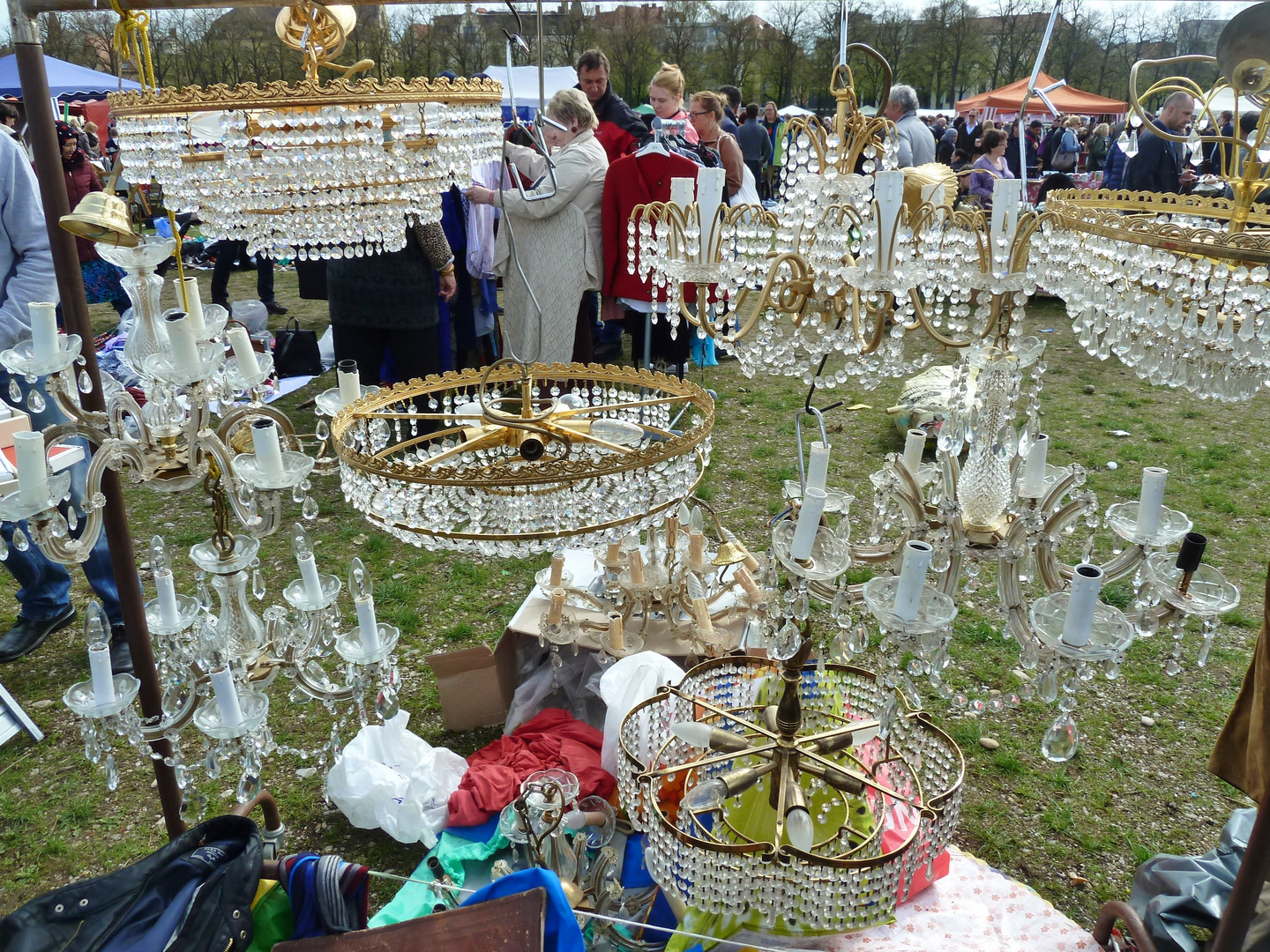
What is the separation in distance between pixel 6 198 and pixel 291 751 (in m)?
2.31

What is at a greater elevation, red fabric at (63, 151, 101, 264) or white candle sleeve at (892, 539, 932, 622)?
red fabric at (63, 151, 101, 264)

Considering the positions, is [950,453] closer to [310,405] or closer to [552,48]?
[310,405]

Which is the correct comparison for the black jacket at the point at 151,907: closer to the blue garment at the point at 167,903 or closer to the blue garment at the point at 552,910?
the blue garment at the point at 167,903

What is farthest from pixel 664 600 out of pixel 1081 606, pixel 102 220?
pixel 102 220

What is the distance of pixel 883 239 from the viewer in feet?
5.37

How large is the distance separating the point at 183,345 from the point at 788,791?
1.68 m

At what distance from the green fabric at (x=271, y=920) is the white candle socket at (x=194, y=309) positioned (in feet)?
4.54

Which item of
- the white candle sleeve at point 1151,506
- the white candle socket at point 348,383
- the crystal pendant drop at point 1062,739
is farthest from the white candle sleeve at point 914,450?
the white candle socket at point 348,383

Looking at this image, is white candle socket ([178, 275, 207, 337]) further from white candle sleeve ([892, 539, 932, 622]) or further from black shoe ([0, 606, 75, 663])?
black shoe ([0, 606, 75, 663])

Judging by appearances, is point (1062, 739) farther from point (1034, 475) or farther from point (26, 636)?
point (26, 636)

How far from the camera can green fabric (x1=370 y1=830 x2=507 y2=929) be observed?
8.05 ft

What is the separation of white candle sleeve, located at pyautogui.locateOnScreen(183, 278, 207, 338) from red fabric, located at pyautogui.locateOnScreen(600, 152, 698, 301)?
309cm

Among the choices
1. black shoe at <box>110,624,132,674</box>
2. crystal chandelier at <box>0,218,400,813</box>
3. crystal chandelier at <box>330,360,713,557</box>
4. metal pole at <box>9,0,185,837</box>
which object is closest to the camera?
crystal chandelier at <box>330,360,713,557</box>

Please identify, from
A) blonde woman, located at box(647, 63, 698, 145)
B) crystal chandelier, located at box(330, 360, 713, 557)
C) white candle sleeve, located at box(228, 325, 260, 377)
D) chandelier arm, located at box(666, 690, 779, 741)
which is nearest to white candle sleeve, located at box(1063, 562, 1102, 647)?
crystal chandelier, located at box(330, 360, 713, 557)
